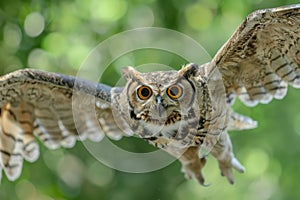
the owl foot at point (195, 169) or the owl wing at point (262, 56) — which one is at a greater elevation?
the owl wing at point (262, 56)

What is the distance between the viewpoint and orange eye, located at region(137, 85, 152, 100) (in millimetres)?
4840

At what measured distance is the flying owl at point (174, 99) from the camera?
16.2ft

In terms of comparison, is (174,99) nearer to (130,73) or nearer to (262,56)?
(130,73)

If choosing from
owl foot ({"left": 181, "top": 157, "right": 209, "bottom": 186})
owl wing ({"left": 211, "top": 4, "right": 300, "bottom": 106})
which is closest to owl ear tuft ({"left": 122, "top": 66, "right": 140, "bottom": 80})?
owl wing ({"left": 211, "top": 4, "right": 300, "bottom": 106})

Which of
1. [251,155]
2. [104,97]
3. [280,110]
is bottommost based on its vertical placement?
[251,155]

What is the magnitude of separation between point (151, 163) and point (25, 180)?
5.04 feet

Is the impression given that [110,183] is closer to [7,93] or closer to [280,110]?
[280,110]

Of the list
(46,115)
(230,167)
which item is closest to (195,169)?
(230,167)

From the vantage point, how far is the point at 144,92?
4.88 m

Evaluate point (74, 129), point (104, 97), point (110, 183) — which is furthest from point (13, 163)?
point (110, 183)

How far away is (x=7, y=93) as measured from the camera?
19.7 feet

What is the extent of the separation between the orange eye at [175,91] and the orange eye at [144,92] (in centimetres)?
13

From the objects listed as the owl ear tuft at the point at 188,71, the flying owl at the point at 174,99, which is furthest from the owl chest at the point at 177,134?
the owl ear tuft at the point at 188,71

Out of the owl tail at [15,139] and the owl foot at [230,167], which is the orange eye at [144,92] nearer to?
the owl foot at [230,167]
